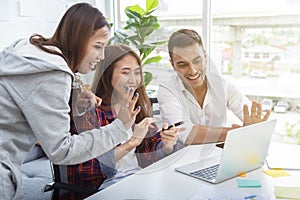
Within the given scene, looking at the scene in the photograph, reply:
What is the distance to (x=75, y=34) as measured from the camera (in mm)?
1042

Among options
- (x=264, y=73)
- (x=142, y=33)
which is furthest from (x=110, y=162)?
(x=264, y=73)

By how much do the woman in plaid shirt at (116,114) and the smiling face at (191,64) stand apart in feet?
0.41

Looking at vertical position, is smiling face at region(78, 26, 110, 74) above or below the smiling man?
above

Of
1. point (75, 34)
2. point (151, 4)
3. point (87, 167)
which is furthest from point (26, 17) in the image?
point (87, 167)

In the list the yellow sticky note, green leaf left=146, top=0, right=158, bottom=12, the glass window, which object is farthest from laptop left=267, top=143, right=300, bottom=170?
green leaf left=146, top=0, right=158, bottom=12

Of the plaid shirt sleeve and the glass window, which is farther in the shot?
the glass window

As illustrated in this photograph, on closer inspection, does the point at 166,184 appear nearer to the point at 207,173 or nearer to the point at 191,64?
→ the point at 207,173

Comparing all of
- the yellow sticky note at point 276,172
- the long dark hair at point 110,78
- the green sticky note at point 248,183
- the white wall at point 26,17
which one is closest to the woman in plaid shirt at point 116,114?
the long dark hair at point 110,78

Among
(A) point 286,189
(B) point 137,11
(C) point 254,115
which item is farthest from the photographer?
(B) point 137,11

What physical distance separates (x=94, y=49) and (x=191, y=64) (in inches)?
11.2

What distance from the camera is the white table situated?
3.30 feet

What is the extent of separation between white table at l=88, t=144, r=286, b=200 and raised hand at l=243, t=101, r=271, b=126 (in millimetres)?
215

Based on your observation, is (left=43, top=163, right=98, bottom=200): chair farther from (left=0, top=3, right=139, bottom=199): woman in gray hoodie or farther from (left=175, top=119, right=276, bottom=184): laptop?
(left=175, top=119, right=276, bottom=184): laptop

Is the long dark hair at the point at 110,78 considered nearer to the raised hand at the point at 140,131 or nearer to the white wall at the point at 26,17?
the raised hand at the point at 140,131
